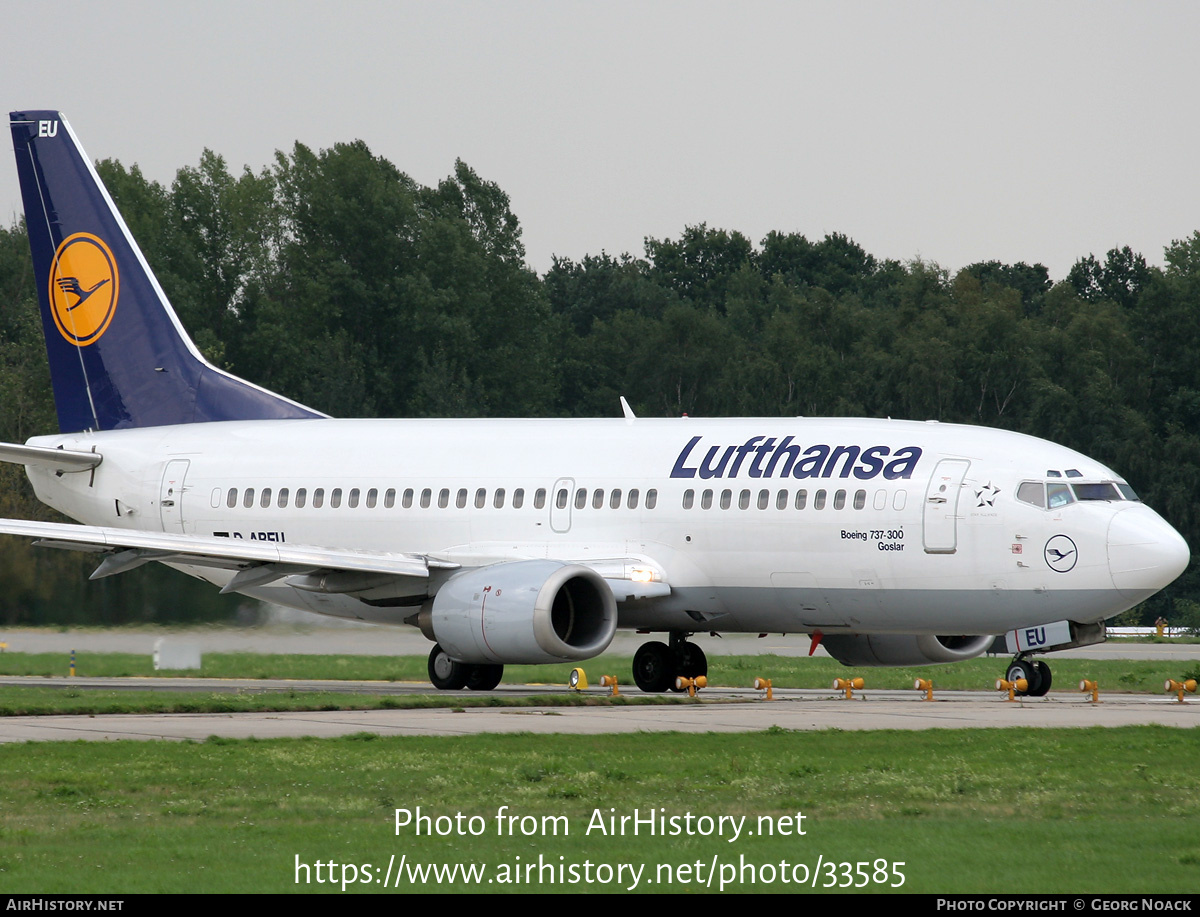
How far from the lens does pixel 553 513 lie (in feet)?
87.4

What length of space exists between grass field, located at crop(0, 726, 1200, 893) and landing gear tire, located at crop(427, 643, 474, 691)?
337 inches

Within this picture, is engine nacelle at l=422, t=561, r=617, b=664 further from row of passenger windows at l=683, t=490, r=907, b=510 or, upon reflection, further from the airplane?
row of passenger windows at l=683, t=490, r=907, b=510

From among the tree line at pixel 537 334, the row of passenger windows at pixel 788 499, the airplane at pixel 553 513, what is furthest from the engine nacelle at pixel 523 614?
the tree line at pixel 537 334

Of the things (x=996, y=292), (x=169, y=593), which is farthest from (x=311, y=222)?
(x=169, y=593)

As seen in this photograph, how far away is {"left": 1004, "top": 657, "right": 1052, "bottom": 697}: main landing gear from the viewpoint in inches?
957

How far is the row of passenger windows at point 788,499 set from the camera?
23.8m

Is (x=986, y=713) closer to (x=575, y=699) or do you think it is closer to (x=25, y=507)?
(x=575, y=699)

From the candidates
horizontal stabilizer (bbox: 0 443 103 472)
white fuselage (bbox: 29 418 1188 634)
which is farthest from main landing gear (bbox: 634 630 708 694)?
horizontal stabilizer (bbox: 0 443 103 472)

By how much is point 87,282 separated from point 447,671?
1112 centimetres

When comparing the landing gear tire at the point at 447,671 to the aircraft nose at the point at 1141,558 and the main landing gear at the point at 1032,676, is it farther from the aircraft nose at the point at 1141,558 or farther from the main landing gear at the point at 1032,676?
the aircraft nose at the point at 1141,558

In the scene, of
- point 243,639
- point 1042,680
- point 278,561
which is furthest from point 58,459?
point 1042,680

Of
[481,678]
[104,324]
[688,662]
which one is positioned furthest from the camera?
[104,324]

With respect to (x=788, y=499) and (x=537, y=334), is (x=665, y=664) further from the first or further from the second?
(x=537, y=334)

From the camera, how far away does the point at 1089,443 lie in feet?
218
